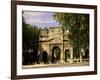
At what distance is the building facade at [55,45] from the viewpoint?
2.39 metres

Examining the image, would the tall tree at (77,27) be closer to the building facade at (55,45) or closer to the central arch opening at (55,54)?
the building facade at (55,45)

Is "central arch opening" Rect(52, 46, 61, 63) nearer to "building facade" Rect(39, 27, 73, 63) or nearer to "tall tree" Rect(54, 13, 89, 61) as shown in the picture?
"building facade" Rect(39, 27, 73, 63)

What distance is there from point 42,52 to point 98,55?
70 cm

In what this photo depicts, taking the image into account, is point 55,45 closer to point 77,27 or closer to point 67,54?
point 67,54

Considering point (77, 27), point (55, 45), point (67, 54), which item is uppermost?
point (77, 27)

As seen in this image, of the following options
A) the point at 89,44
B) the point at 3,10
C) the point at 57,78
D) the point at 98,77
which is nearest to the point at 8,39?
the point at 3,10

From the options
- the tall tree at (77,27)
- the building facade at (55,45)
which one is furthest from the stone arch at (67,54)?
the tall tree at (77,27)

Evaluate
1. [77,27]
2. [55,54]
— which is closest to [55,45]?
[55,54]

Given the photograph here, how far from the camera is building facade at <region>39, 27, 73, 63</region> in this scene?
2395 mm

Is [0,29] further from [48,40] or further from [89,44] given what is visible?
[89,44]

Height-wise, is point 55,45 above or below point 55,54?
above

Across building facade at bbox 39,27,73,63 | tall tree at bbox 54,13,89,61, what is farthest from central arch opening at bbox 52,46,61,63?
tall tree at bbox 54,13,89,61

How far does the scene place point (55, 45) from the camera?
96.0 inches

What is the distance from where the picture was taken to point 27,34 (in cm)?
233
